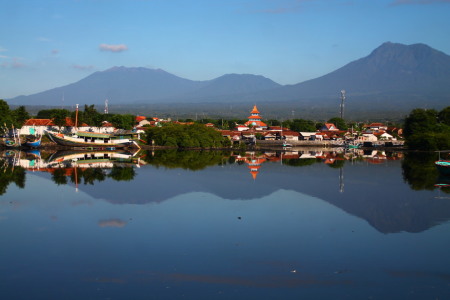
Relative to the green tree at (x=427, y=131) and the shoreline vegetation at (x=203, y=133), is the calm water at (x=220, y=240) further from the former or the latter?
the green tree at (x=427, y=131)

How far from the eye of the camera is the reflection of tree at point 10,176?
17.8 metres

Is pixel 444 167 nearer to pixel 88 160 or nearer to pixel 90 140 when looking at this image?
pixel 88 160

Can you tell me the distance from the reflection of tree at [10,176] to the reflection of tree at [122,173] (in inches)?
136

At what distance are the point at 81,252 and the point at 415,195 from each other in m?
11.8

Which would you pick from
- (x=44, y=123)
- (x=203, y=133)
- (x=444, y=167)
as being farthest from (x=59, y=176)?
(x=44, y=123)

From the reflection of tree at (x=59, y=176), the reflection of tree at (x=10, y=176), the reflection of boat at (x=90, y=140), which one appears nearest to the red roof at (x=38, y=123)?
the reflection of boat at (x=90, y=140)

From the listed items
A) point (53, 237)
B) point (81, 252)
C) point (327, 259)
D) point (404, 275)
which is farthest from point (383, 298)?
point (53, 237)

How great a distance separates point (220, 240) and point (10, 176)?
13.1m

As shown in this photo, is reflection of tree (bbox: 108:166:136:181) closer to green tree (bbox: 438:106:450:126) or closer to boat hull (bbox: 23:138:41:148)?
boat hull (bbox: 23:138:41:148)

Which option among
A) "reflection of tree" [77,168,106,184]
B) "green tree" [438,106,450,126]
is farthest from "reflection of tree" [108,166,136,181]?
"green tree" [438,106,450,126]

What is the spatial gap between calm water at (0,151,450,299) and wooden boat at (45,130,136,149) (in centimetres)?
2348

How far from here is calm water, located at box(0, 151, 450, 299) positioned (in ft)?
25.2

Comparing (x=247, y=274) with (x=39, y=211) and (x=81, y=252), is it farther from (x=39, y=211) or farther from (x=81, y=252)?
(x=39, y=211)

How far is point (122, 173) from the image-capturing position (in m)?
22.5
